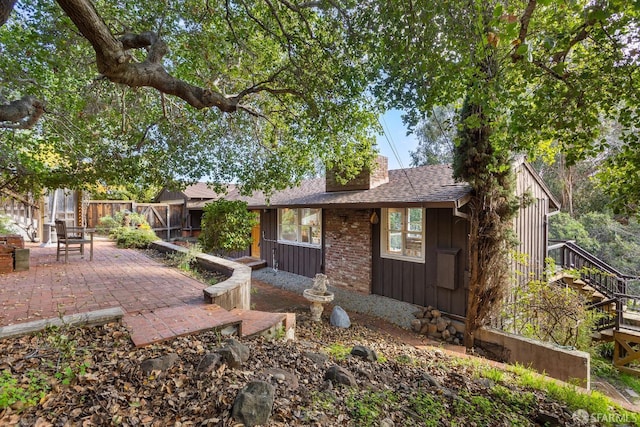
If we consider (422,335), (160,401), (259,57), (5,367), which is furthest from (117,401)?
(259,57)

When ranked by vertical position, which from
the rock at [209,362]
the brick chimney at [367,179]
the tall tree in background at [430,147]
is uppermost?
the tall tree in background at [430,147]

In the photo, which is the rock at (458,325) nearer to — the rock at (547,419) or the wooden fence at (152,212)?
the rock at (547,419)

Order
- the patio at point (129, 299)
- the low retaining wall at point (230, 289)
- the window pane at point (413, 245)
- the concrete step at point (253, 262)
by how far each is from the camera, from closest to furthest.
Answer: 1. the patio at point (129, 299)
2. the low retaining wall at point (230, 289)
3. the window pane at point (413, 245)
4. the concrete step at point (253, 262)

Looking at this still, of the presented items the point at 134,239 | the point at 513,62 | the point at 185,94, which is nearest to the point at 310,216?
the point at 134,239

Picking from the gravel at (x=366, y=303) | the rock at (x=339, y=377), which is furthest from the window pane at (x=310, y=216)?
the rock at (x=339, y=377)

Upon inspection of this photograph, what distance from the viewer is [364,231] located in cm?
825

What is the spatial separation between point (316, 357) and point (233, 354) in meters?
0.98

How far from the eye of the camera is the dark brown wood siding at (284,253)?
9.72m

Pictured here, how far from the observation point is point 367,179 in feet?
29.1

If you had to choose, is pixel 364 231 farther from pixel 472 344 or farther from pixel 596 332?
pixel 596 332

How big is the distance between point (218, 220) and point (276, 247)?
3815mm

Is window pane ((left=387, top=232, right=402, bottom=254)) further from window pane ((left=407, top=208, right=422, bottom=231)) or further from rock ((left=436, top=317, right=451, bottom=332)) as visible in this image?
rock ((left=436, top=317, right=451, bottom=332))

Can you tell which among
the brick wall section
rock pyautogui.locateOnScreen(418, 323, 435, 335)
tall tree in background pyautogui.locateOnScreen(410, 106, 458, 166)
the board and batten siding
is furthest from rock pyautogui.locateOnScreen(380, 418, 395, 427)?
tall tree in background pyautogui.locateOnScreen(410, 106, 458, 166)

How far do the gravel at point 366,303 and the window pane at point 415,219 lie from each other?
191 cm
